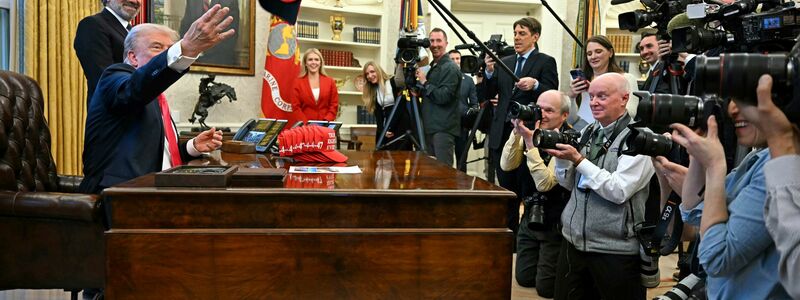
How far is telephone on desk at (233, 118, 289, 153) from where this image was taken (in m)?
2.97

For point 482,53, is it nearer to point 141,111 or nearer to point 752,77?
point 141,111

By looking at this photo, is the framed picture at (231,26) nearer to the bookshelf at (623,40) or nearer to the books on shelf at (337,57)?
the books on shelf at (337,57)

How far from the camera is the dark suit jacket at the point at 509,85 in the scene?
13.4ft

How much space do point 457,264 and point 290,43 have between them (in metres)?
5.17

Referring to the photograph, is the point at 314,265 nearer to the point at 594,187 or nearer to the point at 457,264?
the point at 457,264

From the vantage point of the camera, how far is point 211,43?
2035 mm

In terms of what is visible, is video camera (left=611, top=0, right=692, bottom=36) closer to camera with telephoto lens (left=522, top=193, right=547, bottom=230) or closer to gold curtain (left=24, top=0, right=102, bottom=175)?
camera with telephoto lens (left=522, top=193, right=547, bottom=230)

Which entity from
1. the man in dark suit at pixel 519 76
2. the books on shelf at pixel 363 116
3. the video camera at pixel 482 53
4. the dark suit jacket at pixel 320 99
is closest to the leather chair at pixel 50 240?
the man in dark suit at pixel 519 76

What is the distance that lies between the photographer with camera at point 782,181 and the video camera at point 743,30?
2.61 feet

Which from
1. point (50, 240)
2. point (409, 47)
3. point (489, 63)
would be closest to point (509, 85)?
point (489, 63)

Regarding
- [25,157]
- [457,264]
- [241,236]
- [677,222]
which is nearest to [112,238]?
[241,236]

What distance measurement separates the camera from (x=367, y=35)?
741 cm

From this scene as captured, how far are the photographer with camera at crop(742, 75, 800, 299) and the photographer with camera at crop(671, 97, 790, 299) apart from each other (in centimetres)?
8

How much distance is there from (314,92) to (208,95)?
1047 mm
